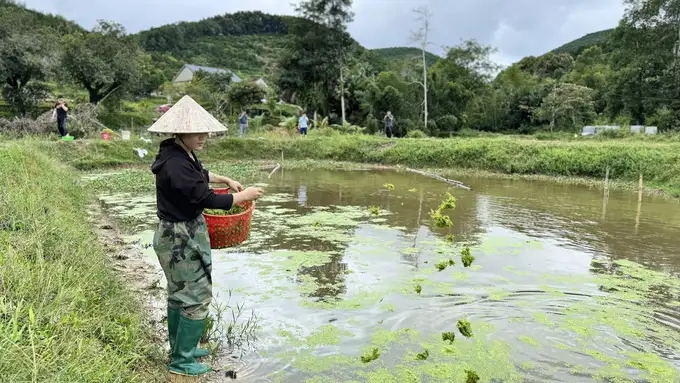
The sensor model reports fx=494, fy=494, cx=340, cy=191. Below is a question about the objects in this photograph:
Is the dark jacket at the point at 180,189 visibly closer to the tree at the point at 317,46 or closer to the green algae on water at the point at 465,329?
the green algae on water at the point at 465,329

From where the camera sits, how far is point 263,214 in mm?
8641

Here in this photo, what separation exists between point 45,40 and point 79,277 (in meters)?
24.3

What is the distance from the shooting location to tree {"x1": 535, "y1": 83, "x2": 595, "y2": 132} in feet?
89.8

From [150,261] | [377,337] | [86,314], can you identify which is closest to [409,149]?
[150,261]

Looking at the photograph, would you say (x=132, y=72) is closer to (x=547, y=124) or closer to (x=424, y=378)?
(x=547, y=124)

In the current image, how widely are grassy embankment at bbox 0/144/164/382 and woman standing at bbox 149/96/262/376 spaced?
256mm

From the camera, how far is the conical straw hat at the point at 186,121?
9.73ft

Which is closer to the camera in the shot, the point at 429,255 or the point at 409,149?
the point at 429,255

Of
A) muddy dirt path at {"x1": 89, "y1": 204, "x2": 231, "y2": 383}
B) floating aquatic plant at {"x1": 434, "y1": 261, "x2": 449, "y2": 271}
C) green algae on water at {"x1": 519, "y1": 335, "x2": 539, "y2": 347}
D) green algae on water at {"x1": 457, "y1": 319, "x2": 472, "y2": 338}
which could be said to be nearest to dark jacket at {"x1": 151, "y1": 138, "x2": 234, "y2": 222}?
muddy dirt path at {"x1": 89, "y1": 204, "x2": 231, "y2": 383}

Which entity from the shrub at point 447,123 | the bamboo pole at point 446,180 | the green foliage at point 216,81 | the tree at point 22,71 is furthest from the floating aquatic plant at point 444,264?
the green foliage at point 216,81

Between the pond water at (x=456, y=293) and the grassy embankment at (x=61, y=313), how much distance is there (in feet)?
2.56

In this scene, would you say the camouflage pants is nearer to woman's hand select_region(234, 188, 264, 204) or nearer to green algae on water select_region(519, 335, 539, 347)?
woman's hand select_region(234, 188, 264, 204)

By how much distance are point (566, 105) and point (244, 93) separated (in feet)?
59.7

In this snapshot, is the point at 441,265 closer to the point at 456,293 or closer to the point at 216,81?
the point at 456,293
